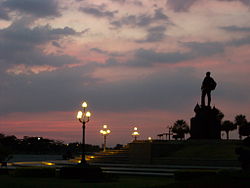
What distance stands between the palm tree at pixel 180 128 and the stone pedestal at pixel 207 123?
659 inches

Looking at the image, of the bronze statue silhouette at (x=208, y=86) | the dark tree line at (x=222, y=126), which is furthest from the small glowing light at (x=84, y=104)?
the dark tree line at (x=222, y=126)

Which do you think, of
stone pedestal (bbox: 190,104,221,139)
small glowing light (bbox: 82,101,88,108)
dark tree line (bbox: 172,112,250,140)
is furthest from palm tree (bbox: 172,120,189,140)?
small glowing light (bbox: 82,101,88,108)

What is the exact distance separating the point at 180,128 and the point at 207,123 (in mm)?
22258

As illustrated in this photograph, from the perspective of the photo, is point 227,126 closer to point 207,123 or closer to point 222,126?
point 222,126

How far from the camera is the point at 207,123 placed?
4259 cm

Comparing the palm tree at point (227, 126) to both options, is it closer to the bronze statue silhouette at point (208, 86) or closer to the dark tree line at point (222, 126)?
the dark tree line at point (222, 126)

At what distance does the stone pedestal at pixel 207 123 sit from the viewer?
4244cm

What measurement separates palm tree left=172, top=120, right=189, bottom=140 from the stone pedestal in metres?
16.7

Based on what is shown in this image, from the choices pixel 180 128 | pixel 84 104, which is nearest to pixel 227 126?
pixel 180 128

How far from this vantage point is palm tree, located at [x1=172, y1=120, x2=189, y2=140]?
61.6 metres

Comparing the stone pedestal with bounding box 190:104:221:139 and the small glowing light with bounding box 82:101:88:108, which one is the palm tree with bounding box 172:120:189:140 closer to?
the stone pedestal with bounding box 190:104:221:139

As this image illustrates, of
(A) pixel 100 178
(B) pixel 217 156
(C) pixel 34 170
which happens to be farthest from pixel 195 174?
(B) pixel 217 156

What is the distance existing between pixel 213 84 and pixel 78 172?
856 inches

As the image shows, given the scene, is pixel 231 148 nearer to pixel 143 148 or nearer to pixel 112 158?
pixel 143 148
